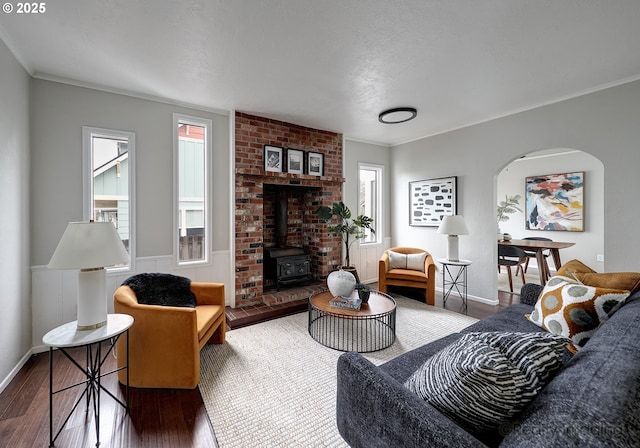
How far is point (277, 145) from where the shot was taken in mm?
3951

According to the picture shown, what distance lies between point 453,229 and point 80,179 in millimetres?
4457

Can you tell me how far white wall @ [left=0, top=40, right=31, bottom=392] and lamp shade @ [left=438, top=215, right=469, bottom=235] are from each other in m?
4.48

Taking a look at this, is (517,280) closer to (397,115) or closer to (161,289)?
(397,115)

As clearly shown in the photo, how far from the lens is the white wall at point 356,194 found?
190 inches

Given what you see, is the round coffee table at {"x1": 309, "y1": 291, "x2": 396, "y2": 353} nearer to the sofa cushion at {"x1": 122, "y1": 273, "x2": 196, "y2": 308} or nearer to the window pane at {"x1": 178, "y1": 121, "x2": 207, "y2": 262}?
the sofa cushion at {"x1": 122, "y1": 273, "x2": 196, "y2": 308}

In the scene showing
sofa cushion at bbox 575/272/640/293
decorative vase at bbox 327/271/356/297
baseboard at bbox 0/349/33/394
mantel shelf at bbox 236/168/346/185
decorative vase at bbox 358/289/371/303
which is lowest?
baseboard at bbox 0/349/33/394

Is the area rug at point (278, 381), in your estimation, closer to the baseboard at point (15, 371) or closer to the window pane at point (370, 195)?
the baseboard at point (15, 371)

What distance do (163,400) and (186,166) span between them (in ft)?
8.30

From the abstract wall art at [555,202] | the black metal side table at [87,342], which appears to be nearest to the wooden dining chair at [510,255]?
the abstract wall art at [555,202]

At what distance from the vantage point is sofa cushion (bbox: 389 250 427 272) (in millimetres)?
4156

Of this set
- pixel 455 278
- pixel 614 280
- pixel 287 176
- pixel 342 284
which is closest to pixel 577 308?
pixel 614 280

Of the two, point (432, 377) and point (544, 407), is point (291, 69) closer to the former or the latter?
point (432, 377)

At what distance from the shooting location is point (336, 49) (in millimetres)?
2246

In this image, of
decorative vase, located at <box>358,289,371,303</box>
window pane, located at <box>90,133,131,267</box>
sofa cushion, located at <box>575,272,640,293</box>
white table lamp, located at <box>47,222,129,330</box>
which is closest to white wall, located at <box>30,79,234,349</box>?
window pane, located at <box>90,133,131,267</box>
